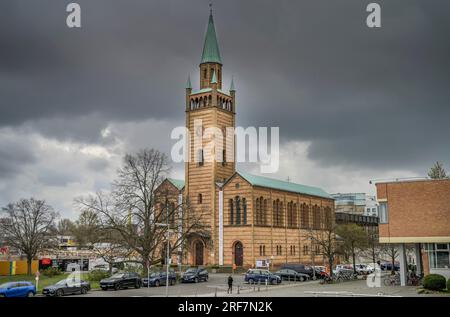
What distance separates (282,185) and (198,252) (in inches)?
711

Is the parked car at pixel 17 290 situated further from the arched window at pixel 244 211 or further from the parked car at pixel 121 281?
the arched window at pixel 244 211

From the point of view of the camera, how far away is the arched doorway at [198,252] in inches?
3081

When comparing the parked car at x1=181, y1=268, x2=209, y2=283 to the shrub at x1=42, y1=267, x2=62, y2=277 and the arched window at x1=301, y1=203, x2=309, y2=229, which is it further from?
the arched window at x1=301, y1=203, x2=309, y2=229

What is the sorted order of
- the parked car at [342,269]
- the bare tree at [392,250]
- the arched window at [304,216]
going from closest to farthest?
the bare tree at [392,250] < the parked car at [342,269] < the arched window at [304,216]

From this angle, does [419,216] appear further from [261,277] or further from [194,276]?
[194,276]

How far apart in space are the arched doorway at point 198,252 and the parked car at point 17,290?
40441 mm

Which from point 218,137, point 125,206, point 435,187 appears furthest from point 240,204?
point 435,187

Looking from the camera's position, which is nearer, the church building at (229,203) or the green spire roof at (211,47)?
the church building at (229,203)

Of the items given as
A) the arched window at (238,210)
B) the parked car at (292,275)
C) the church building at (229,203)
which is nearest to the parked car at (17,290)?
the parked car at (292,275)

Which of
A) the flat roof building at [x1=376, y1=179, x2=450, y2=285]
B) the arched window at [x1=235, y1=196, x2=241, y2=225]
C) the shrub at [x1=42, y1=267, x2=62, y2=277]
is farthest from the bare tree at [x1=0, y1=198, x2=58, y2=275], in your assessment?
the flat roof building at [x1=376, y1=179, x2=450, y2=285]

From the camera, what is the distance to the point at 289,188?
3433 inches

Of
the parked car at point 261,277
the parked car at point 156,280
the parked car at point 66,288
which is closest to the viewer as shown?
the parked car at point 66,288
